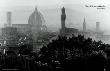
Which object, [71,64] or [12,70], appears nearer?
[71,64]

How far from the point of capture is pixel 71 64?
222 ft

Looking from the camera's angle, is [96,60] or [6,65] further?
[6,65]

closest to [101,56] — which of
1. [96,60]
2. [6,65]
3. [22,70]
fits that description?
[96,60]

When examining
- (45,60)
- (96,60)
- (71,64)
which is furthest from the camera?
(45,60)

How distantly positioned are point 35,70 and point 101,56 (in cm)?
1820

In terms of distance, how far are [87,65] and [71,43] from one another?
60.4 metres

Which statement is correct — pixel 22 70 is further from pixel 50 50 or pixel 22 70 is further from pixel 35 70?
pixel 50 50

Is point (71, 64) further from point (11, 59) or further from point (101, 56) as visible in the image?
point (11, 59)

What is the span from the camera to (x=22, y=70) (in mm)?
81688

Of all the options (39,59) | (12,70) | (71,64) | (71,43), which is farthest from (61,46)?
(71,64)

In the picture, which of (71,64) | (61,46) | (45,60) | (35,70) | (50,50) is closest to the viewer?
(71,64)

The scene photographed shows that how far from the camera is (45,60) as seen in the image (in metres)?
97.1

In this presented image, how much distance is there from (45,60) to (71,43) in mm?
28193

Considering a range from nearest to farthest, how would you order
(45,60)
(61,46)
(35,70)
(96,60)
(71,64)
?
(96,60) < (71,64) < (35,70) < (45,60) < (61,46)
